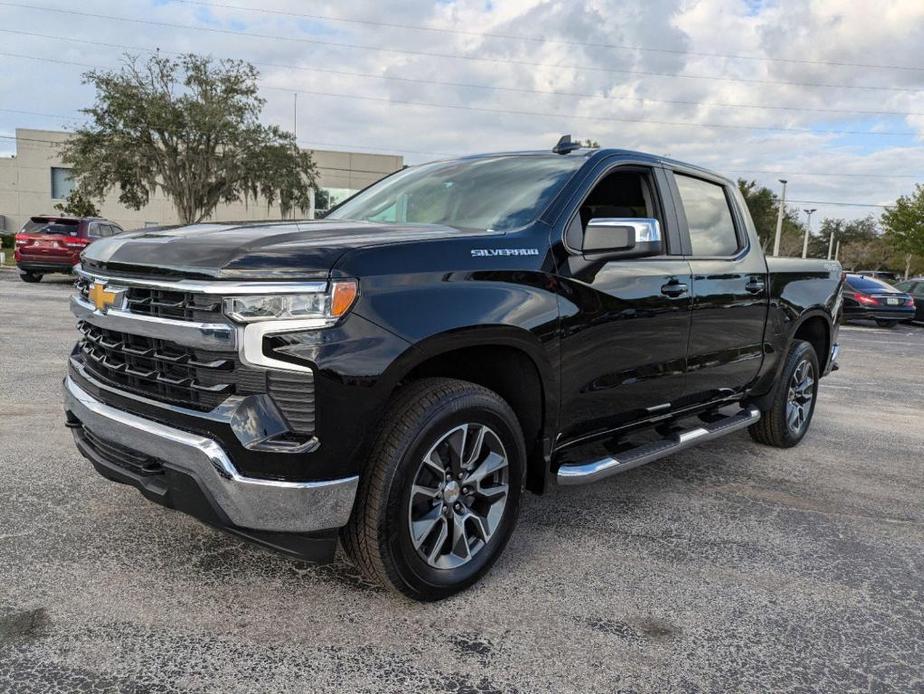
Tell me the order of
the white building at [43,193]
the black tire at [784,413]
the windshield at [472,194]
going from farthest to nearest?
the white building at [43,193]
the black tire at [784,413]
the windshield at [472,194]

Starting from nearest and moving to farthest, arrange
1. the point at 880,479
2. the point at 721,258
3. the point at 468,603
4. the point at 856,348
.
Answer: the point at 468,603 < the point at 721,258 < the point at 880,479 < the point at 856,348

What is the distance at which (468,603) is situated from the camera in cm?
295

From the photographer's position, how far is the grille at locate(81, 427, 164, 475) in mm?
2691

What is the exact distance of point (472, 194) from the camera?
379 cm

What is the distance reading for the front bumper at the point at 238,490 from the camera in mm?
2455

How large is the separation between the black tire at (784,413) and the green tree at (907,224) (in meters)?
42.1

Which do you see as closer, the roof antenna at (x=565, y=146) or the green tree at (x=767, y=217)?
the roof antenna at (x=565, y=146)

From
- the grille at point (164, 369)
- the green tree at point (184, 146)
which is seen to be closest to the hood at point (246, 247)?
the grille at point (164, 369)

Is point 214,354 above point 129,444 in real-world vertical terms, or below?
above

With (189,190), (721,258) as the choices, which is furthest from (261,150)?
(721,258)

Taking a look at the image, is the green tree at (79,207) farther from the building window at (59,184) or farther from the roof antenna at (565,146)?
the roof antenna at (565,146)

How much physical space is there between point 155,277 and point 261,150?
32.6m

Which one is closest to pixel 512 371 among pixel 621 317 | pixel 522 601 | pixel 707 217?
pixel 621 317

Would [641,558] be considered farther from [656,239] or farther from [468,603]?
[656,239]
